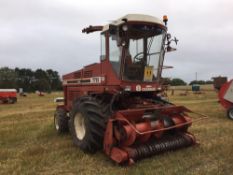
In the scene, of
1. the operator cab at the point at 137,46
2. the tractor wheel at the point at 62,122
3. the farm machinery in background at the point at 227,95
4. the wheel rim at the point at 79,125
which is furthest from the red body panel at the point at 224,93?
the wheel rim at the point at 79,125

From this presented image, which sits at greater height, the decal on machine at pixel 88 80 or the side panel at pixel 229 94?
the decal on machine at pixel 88 80

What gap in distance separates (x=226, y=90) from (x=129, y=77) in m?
6.88

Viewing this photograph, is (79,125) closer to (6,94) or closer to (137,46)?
(137,46)

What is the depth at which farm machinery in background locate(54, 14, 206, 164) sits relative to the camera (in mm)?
5141

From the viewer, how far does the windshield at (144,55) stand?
5.91 m

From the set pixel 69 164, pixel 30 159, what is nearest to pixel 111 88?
pixel 69 164

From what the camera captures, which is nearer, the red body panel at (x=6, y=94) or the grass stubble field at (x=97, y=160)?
the grass stubble field at (x=97, y=160)

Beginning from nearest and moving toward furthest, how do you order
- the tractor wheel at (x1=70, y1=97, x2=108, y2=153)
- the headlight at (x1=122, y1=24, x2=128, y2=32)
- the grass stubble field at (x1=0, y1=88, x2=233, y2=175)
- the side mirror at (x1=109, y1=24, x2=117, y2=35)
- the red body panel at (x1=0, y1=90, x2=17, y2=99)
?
the grass stubble field at (x1=0, y1=88, x2=233, y2=175)
the tractor wheel at (x1=70, y1=97, x2=108, y2=153)
the headlight at (x1=122, y1=24, x2=128, y2=32)
the side mirror at (x1=109, y1=24, x2=117, y2=35)
the red body panel at (x1=0, y1=90, x2=17, y2=99)

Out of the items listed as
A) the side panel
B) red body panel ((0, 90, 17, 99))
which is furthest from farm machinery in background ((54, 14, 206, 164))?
red body panel ((0, 90, 17, 99))

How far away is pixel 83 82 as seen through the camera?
23.7 ft

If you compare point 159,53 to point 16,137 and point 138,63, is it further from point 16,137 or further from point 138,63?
point 16,137

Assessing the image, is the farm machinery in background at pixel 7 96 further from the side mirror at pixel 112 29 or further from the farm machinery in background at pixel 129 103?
the side mirror at pixel 112 29

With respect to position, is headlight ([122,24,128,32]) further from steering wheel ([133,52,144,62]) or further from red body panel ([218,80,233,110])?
red body panel ([218,80,233,110])

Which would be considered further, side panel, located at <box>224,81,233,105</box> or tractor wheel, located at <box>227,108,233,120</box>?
side panel, located at <box>224,81,233,105</box>
